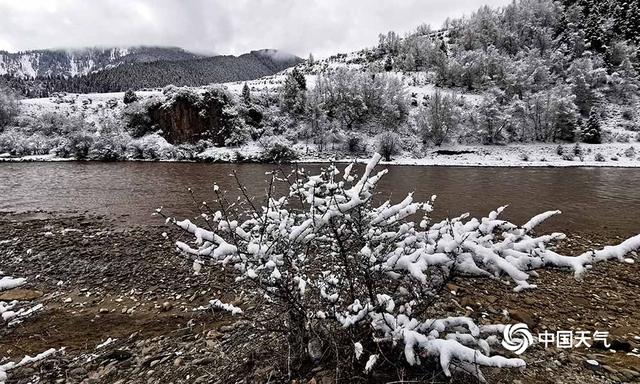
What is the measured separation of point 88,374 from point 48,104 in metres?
66.1

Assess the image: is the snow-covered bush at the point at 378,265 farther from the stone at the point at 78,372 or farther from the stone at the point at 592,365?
the stone at the point at 78,372

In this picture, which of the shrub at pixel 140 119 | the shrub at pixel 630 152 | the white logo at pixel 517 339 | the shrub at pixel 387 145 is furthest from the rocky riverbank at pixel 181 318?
the shrub at pixel 140 119

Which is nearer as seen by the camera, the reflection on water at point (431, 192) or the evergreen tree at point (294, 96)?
the reflection on water at point (431, 192)

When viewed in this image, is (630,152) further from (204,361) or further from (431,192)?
(204,361)

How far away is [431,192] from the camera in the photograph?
16750mm

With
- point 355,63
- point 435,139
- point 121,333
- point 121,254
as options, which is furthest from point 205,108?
point 355,63

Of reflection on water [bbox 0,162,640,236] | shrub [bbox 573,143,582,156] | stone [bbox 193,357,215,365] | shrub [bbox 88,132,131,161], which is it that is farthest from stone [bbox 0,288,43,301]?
shrub [bbox 573,143,582,156]

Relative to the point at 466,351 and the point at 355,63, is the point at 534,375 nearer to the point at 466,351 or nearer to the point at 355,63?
the point at 466,351

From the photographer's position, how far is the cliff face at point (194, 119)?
40.1 m

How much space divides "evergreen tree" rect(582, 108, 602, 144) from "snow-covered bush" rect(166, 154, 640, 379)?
139ft

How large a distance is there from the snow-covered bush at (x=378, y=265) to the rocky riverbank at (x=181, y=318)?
14.5 inches

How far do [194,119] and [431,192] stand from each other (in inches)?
1269

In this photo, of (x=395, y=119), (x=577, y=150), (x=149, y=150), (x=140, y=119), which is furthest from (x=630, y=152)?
(x=140, y=119)

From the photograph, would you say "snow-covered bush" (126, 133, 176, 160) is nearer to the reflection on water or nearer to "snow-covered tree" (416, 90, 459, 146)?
the reflection on water
